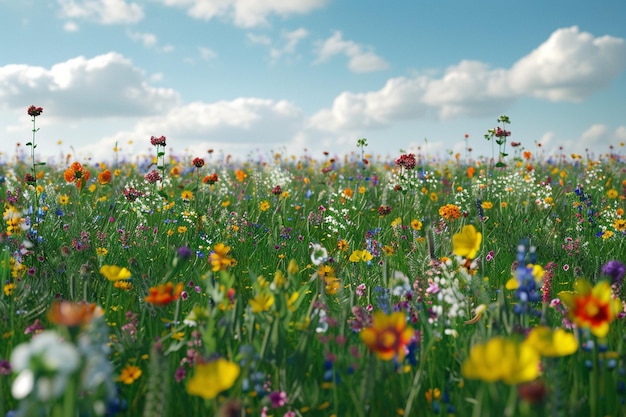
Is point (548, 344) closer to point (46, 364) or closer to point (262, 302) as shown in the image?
point (262, 302)

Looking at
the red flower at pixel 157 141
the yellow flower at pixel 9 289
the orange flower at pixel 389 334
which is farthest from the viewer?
the red flower at pixel 157 141

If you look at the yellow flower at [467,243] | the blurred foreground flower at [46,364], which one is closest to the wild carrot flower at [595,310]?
the yellow flower at [467,243]

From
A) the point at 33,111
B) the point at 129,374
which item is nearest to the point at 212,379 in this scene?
the point at 129,374

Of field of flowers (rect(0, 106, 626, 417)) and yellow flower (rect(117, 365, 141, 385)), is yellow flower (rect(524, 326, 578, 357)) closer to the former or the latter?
field of flowers (rect(0, 106, 626, 417))

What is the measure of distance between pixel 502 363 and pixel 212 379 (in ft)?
1.90

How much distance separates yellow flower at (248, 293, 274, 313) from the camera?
65.6 inches

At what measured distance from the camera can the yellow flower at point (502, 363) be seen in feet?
3.34

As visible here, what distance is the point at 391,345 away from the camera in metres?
1.28

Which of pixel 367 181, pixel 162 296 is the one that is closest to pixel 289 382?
pixel 162 296

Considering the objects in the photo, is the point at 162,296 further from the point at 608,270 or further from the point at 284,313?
the point at 608,270

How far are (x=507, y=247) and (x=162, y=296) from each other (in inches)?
123

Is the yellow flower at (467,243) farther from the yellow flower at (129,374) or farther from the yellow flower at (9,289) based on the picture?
the yellow flower at (9,289)

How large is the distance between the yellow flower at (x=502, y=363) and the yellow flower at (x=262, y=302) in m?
0.77

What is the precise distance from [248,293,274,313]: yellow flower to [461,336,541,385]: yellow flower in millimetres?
766
